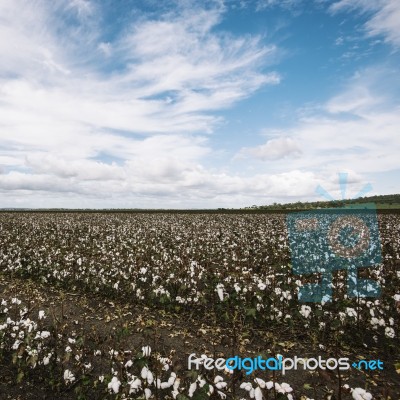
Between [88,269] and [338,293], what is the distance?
32.3ft

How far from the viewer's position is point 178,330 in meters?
7.98

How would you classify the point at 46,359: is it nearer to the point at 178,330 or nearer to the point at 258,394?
the point at 178,330

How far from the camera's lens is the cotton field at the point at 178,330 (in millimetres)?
5172

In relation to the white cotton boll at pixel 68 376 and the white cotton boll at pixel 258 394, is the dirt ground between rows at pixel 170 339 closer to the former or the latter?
the white cotton boll at pixel 68 376

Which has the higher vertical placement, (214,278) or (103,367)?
(214,278)

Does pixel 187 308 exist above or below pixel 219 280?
below

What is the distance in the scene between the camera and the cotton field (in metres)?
5.17

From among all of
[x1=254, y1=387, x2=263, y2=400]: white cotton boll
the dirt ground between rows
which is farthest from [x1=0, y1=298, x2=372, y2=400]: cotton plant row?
[x1=254, y1=387, x2=263, y2=400]: white cotton boll

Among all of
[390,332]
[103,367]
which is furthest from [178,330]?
[390,332]

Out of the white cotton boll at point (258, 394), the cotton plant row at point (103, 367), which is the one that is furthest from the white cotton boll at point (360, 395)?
the cotton plant row at point (103, 367)

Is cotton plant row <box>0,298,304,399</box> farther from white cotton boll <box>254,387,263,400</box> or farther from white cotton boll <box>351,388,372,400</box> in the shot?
white cotton boll <box>351,388,372,400</box>

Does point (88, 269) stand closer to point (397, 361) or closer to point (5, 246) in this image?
point (5, 246)

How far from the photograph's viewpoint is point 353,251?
14.5 m

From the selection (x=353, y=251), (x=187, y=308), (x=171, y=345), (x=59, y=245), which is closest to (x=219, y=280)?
(x=187, y=308)
